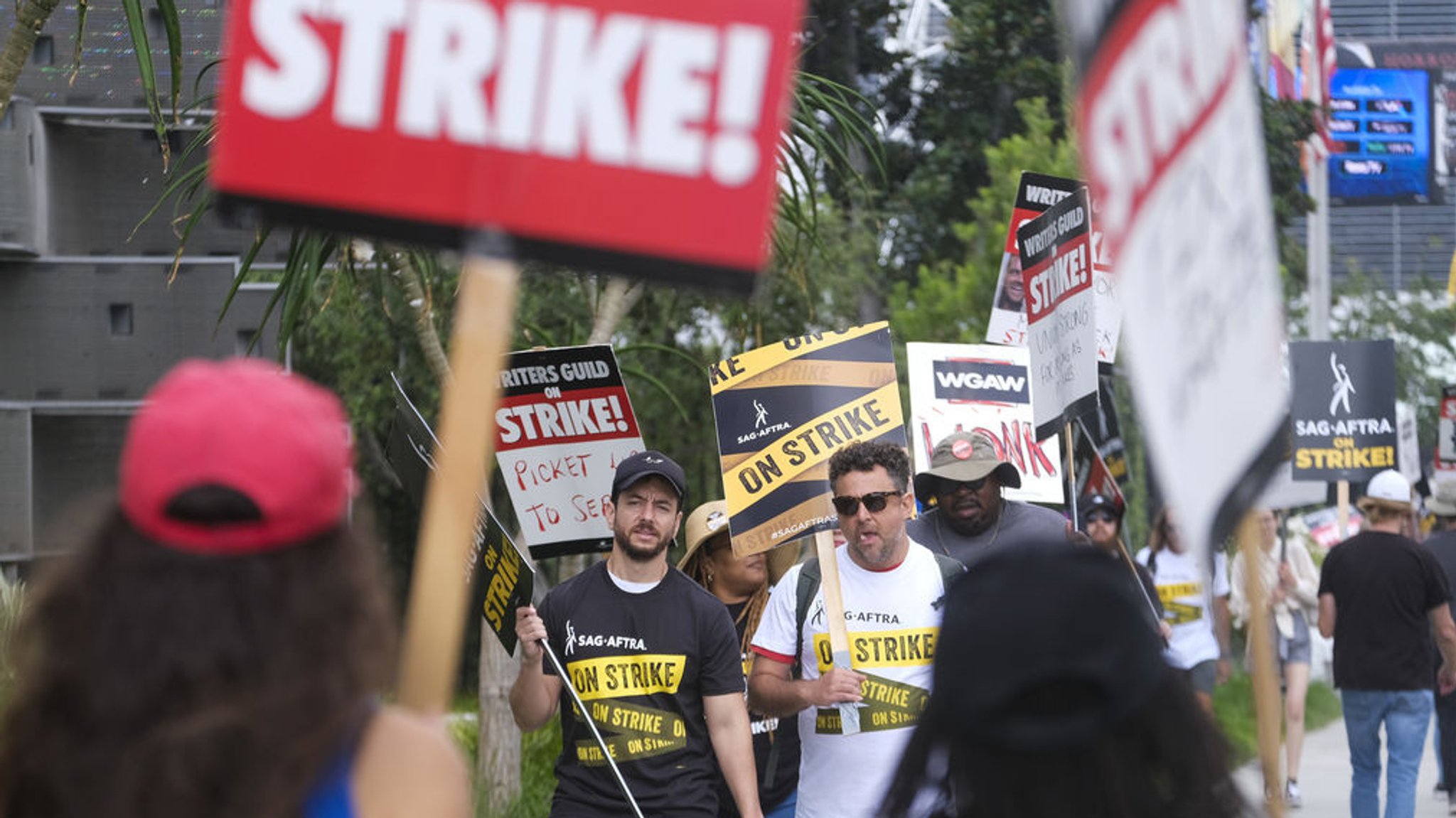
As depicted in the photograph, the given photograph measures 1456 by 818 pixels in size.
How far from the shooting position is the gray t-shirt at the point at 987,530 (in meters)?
7.67

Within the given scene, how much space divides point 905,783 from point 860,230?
754 inches

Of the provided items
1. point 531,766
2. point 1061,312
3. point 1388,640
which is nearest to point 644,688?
point 1061,312

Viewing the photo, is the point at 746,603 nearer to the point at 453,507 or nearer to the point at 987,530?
the point at 987,530

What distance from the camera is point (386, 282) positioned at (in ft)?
57.6

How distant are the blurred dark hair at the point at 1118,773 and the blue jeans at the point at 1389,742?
826cm

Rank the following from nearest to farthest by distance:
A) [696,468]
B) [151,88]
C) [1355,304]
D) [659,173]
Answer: [659,173] → [151,88] → [696,468] → [1355,304]

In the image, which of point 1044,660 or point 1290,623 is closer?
point 1044,660

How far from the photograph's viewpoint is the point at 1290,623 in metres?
13.9

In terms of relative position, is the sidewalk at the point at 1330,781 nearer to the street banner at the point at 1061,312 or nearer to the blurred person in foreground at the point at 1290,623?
the blurred person in foreground at the point at 1290,623

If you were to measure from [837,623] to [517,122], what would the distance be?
3.71 metres

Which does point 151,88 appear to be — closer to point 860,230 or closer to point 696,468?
point 696,468

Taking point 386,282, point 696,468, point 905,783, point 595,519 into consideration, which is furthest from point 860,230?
point 905,783

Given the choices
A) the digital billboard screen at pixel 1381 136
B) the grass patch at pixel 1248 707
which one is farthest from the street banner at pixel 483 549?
the digital billboard screen at pixel 1381 136

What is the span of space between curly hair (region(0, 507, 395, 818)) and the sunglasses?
13.2 ft
